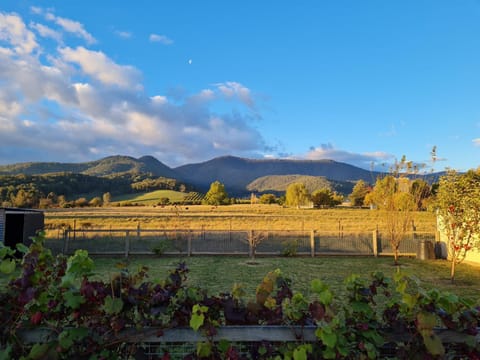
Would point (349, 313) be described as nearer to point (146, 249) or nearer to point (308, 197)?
point (146, 249)

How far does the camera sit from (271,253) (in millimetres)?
14930

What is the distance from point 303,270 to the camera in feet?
37.4

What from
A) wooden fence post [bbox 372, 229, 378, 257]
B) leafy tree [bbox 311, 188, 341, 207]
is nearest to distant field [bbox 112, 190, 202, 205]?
leafy tree [bbox 311, 188, 341, 207]

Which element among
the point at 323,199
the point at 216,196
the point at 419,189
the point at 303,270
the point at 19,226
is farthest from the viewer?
the point at 216,196

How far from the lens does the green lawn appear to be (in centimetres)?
890

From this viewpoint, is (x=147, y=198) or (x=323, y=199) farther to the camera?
(x=147, y=198)

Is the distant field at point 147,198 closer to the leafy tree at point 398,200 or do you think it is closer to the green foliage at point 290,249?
the green foliage at point 290,249

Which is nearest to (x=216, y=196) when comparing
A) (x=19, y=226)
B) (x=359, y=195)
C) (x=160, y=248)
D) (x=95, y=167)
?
(x=359, y=195)

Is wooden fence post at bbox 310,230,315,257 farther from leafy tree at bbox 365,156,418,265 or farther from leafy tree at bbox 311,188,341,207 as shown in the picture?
leafy tree at bbox 311,188,341,207

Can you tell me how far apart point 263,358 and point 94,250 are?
49.3 feet

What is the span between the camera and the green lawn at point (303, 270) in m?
8.90

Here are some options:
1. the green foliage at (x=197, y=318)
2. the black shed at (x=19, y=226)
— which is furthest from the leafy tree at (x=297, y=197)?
the green foliage at (x=197, y=318)

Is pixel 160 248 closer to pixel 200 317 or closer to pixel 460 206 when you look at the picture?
pixel 460 206

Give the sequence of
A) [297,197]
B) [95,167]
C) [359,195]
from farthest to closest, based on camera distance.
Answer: [95,167]
[359,195]
[297,197]
